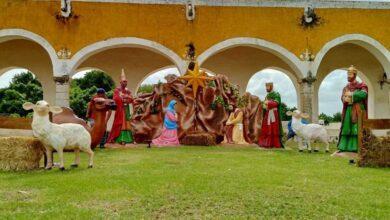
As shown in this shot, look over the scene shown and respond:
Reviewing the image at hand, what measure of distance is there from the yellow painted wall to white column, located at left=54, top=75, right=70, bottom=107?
3.66 feet

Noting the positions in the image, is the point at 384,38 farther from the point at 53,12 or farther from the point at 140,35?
→ the point at 53,12

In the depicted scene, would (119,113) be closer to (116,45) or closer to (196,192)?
(116,45)

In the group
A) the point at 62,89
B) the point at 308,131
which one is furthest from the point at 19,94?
the point at 308,131

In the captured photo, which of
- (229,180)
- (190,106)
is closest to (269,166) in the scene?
(229,180)

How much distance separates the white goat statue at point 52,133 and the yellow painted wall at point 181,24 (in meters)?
9.42

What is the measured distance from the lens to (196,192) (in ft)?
15.8

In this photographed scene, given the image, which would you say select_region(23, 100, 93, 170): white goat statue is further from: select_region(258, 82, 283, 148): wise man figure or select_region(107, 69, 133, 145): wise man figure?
select_region(258, 82, 283, 148): wise man figure

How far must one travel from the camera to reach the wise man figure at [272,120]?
11398 millimetres

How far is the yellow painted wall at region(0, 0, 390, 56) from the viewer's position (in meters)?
15.4

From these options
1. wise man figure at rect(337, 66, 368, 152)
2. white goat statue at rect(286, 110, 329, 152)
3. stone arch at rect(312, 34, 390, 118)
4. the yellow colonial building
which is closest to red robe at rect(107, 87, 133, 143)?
the yellow colonial building

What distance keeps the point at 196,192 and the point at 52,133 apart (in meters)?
2.70

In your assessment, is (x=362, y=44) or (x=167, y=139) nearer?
(x=167, y=139)

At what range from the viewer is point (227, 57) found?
65.0ft

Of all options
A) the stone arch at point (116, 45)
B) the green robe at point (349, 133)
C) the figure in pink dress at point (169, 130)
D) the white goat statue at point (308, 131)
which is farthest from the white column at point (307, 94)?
the green robe at point (349, 133)
